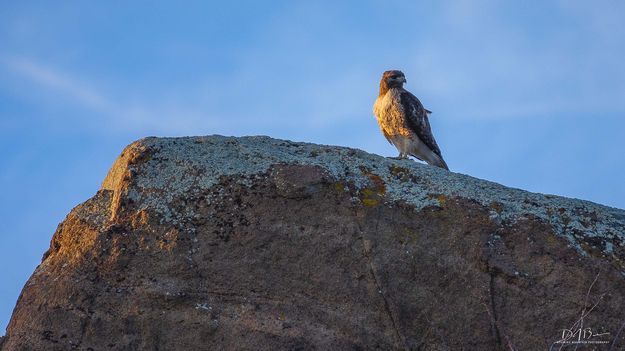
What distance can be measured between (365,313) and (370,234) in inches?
22.3

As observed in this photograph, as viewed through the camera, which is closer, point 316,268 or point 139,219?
point 316,268

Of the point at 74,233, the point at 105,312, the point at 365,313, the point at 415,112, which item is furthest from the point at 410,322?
the point at 415,112

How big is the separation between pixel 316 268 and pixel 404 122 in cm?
628

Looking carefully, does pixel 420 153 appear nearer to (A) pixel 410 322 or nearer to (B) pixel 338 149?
(B) pixel 338 149

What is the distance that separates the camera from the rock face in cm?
617

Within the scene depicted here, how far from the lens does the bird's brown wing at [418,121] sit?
12.4 meters

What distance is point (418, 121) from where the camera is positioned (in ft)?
40.6
